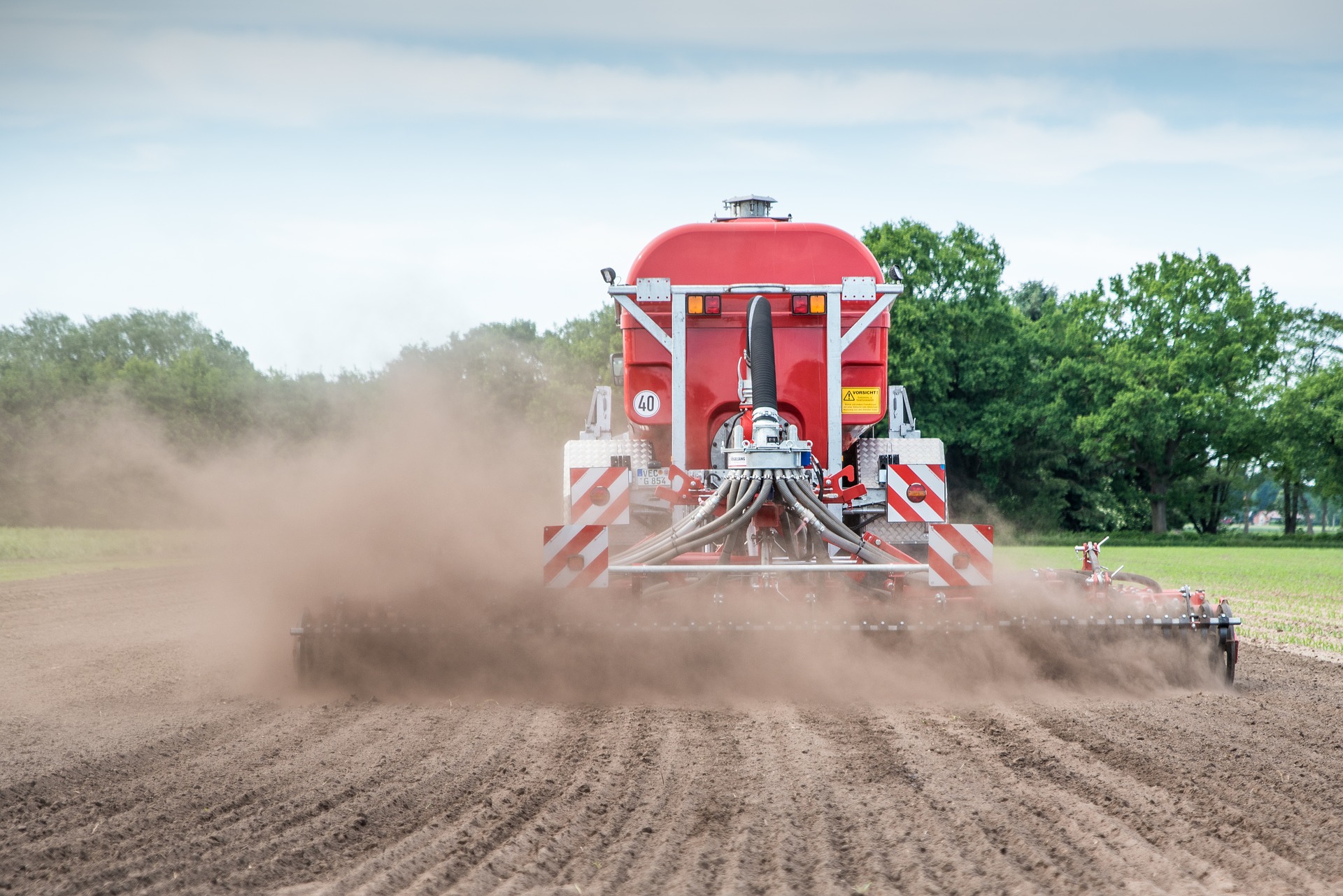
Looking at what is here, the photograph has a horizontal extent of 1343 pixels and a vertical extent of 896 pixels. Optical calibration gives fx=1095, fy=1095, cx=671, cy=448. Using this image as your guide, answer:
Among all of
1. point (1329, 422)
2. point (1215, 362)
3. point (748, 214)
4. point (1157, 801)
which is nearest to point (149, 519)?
point (748, 214)

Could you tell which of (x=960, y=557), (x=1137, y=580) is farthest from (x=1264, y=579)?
(x=960, y=557)

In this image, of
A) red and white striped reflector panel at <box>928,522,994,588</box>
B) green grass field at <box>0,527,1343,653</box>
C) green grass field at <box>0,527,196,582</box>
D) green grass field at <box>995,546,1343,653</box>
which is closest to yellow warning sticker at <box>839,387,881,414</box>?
red and white striped reflector panel at <box>928,522,994,588</box>

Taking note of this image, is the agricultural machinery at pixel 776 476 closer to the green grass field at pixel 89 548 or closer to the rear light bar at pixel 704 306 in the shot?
the rear light bar at pixel 704 306

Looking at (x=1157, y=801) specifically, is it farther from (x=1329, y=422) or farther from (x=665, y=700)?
(x=1329, y=422)

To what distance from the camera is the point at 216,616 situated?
13438mm

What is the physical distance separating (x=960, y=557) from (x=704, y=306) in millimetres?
2926

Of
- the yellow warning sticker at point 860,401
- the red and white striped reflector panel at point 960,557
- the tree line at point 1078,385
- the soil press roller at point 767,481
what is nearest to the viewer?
the soil press roller at point 767,481

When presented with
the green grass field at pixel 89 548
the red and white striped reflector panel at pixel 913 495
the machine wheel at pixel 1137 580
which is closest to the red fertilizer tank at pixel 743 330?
the red and white striped reflector panel at pixel 913 495

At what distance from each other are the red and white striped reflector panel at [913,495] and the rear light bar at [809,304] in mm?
1461

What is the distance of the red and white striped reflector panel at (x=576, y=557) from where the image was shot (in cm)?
810

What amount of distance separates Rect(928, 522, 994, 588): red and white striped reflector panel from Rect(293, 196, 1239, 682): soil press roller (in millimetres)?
13

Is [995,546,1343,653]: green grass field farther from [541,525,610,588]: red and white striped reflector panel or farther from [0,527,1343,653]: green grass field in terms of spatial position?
[541,525,610,588]: red and white striped reflector panel

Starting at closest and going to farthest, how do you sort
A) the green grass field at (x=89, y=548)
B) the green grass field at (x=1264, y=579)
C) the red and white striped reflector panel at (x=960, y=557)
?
1. the red and white striped reflector panel at (x=960, y=557)
2. the green grass field at (x=1264, y=579)
3. the green grass field at (x=89, y=548)

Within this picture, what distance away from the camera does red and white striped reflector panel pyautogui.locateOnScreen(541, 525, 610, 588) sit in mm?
8102
